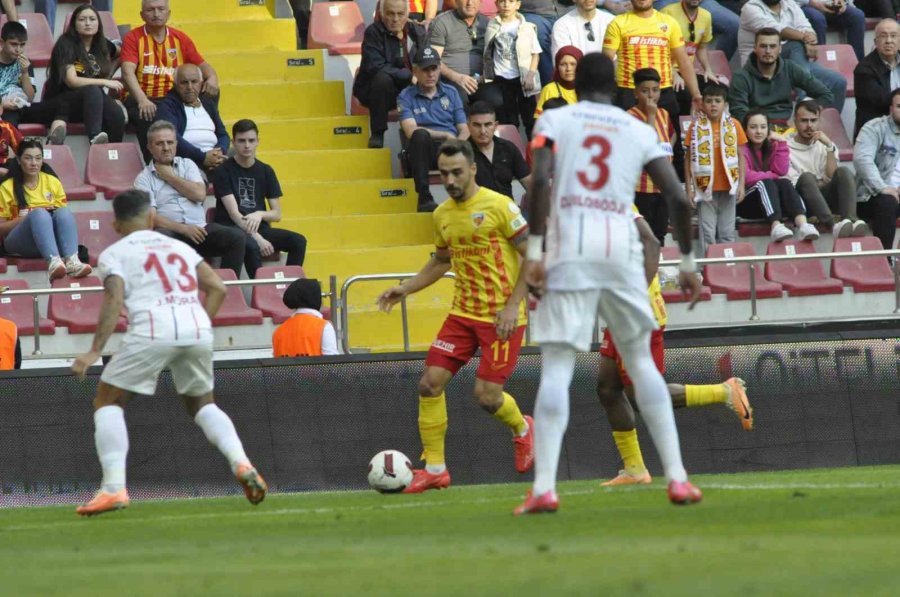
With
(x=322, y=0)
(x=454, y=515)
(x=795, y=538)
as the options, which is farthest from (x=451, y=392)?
(x=322, y=0)

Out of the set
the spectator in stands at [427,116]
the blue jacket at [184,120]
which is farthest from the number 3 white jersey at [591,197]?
the blue jacket at [184,120]

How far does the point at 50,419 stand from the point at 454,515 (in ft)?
16.7

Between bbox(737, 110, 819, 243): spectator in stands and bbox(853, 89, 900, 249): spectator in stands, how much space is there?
0.77 meters

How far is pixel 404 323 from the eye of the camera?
14.1 m

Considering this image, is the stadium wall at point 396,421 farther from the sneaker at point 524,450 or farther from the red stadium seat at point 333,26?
the red stadium seat at point 333,26

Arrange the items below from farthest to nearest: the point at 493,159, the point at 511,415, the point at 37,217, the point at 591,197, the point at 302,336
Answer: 1. the point at 493,159
2. the point at 37,217
3. the point at 302,336
4. the point at 511,415
5. the point at 591,197

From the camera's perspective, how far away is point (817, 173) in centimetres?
1761

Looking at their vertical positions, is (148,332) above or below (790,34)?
below

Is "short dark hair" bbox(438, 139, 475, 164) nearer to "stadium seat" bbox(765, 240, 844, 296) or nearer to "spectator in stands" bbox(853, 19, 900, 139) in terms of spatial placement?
"stadium seat" bbox(765, 240, 844, 296)

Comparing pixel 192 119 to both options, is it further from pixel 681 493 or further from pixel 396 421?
pixel 681 493

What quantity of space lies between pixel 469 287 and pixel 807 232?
268 inches

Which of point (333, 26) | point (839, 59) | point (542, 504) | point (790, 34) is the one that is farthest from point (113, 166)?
point (542, 504)

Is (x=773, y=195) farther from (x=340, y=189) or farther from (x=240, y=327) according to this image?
(x=240, y=327)

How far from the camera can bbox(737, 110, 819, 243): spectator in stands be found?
55.2 feet
